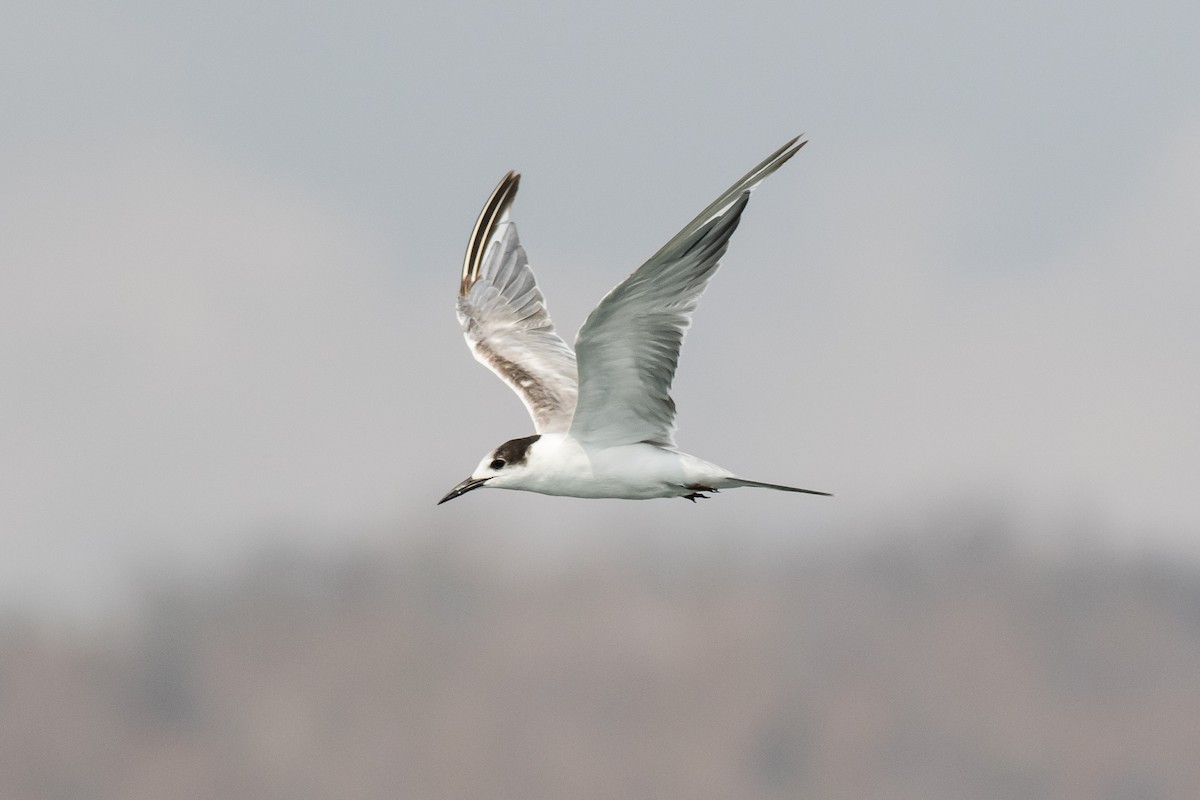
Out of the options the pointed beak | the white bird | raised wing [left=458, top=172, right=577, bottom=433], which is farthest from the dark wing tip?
the pointed beak

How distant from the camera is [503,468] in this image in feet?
46.4

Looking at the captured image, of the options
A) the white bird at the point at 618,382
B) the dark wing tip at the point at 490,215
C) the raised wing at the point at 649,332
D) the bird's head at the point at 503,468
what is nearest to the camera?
the raised wing at the point at 649,332

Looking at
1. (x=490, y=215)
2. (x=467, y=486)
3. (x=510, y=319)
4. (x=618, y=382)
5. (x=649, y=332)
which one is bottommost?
(x=467, y=486)

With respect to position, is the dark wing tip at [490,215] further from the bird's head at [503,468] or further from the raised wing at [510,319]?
the bird's head at [503,468]

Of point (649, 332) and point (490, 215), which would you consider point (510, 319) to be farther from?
point (649, 332)

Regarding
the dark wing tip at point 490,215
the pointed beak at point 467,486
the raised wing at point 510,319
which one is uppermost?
the dark wing tip at point 490,215

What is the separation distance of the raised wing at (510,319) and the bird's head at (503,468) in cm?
121

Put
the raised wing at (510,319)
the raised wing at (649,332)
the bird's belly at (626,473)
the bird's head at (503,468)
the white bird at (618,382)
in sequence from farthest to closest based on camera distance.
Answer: the raised wing at (510,319) → the bird's head at (503,468) → the bird's belly at (626,473) → the white bird at (618,382) → the raised wing at (649,332)

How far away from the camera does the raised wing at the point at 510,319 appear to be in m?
16.1

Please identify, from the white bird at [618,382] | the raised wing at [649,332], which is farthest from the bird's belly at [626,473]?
the raised wing at [649,332]

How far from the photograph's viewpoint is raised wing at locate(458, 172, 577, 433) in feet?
52.9

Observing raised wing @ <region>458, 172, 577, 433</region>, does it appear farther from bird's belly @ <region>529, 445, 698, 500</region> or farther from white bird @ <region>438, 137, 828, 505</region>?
bird's belly @ <region>529, 445, 698, 500</region>

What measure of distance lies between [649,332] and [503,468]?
85.3 inches

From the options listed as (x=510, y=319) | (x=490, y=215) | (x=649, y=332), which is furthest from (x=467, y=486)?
(x=490, y=215)
